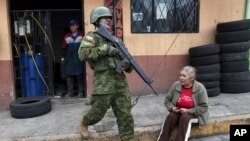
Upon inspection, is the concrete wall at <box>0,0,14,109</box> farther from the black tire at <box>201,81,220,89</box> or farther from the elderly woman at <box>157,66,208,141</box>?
the black tire at <box>201,81,220,89</box>

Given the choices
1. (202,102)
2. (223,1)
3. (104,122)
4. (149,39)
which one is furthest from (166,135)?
(223,1)

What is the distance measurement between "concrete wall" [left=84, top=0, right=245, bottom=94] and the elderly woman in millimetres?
2185

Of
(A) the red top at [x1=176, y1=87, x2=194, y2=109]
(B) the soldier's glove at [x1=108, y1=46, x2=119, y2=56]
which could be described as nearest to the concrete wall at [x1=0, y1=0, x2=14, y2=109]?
(B) the soldier's glove at [x1=108, y1=46, x2=119, y2=56]

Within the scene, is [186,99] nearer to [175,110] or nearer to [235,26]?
[175,110]

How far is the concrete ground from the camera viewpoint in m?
4.30

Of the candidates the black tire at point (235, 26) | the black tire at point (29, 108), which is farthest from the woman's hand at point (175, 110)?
the black tire at point (235, 26)

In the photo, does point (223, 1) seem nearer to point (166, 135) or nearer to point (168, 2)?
point (168, 2)

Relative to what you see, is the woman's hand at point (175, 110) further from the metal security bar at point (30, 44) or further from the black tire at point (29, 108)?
the metal security bar at point (30, 44)

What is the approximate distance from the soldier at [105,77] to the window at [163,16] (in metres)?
2.57

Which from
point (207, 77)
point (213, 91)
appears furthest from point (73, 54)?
point (213, 91)

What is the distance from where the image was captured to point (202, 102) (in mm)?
3988

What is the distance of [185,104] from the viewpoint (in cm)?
407

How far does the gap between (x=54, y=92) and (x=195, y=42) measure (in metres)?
3.33

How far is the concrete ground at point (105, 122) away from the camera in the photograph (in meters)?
4.30
